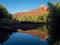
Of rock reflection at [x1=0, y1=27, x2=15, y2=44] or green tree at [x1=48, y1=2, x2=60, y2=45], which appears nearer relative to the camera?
rock reflection at [x1=0, y1=27, x2=15, y2=44]

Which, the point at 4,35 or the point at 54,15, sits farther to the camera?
the point at 54,15

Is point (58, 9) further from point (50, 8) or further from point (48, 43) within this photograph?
point (48, 43)

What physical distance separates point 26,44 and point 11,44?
2.91 feet

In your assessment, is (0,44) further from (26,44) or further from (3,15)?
(3,15)

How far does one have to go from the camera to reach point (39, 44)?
11422mm

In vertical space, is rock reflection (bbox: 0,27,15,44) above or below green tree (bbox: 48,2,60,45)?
below

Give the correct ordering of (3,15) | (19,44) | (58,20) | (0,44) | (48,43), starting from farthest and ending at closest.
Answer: (3,15) → (58,20) → (48,43) → (19,44) → (0,44)

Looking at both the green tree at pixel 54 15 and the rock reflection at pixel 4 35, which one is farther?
the green tree at pixel 54 15

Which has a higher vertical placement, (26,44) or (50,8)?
(50,8)

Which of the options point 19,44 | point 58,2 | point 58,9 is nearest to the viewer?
point 19,44

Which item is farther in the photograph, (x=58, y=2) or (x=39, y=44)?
(x=58, y=2)

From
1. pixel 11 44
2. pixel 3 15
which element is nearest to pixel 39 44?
pixel 11 44

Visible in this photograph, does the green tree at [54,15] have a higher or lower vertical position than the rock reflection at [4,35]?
higher

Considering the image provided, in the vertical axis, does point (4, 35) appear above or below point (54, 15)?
below
